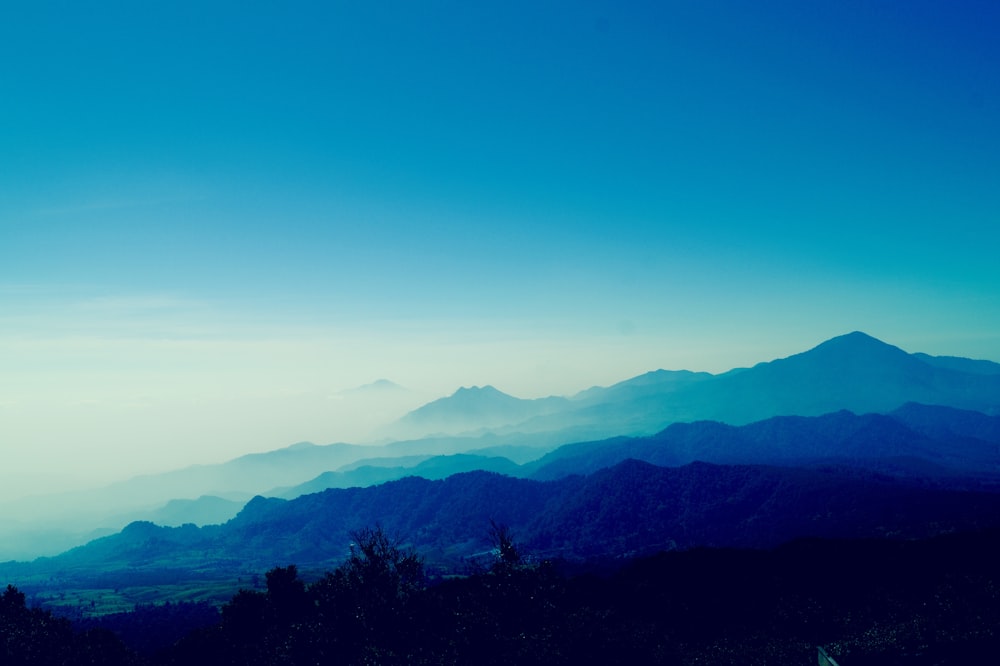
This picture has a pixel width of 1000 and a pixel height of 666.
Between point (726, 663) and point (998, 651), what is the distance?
26.5 m

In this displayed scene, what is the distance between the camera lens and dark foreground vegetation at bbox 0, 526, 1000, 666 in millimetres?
66500

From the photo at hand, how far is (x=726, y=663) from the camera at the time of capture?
221ft

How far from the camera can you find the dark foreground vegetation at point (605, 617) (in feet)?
218

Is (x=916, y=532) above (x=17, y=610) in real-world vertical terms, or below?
below

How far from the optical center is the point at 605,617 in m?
84.2

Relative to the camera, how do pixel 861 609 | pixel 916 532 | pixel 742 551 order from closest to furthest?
pixel 861 609
pixel 742 551
pixel 916 532

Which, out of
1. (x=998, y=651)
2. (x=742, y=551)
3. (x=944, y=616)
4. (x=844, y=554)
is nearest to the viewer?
(x=998, y=651)

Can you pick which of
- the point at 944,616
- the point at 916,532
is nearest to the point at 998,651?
the point at 944,616

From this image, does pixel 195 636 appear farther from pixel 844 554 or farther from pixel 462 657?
pixel 844 554

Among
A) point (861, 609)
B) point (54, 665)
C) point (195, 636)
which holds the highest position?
point (54, 665)

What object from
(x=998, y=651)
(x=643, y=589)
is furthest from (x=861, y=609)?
(x=643, y=589)

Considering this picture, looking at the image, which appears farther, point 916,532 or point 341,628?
point 916,532

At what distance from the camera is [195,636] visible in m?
94.9

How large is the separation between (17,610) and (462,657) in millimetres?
71379
